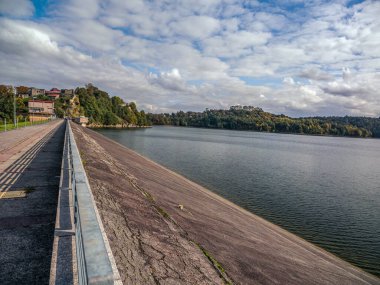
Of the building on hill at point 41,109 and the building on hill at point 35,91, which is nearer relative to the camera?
the building on hill at point 41,109

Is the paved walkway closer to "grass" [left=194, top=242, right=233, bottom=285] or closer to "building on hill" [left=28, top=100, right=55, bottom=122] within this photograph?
"grass" [left=194, top=242, right=233, bottom=285]

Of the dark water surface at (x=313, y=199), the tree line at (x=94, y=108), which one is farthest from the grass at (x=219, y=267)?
the tree line at (x=94, y=108)

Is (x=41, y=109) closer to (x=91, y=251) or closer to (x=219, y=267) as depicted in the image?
(x=219, y=267)

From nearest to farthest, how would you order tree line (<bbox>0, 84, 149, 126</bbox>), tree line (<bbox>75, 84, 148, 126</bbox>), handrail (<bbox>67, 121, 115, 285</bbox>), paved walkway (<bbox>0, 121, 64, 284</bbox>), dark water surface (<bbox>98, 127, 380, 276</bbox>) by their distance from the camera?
handrail (<bbox>67, 121, 115, 285</bbox>), paved walkway (<bbox>0, 121, 64, 284</bbox>), dark water surface (<bbox>98, 127, 380, 276</bbox>), tree line (<bbox>0, 84, 149, 126</bbox>), tree line (<bbox>75, 84, 148, 126</bbox>)

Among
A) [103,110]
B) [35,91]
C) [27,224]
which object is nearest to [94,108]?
[103,110]

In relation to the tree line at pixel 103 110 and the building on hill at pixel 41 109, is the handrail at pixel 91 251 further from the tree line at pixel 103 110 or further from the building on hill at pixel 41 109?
the tree line at pixel 103 110

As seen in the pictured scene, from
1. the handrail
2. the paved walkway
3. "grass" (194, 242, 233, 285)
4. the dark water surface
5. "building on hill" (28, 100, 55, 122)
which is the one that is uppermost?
"building on hill" (28, 100, 55, 122)

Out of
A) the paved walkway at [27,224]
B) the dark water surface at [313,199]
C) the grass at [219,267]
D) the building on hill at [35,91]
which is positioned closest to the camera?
the paved walkway at [27,224]

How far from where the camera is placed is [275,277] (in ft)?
25.8

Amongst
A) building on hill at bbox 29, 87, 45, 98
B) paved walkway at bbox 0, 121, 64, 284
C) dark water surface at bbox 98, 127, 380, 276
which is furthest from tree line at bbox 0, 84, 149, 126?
paved walkway at bbox 0, 121, 64, 284

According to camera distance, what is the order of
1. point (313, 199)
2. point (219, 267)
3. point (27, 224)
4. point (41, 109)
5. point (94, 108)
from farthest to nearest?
point (94, 108)
point (41, 109)
point (313, 199)
point (219, 267)
point (27, 224)

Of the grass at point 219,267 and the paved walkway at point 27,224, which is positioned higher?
the paved walkway at point 27,224

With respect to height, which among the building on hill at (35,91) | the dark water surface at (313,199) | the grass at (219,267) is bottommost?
the dark water surface at (313,199)

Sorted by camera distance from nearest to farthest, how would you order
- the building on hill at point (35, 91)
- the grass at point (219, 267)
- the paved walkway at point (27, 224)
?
the paved walkway at point (27, 224) < the grass at point (219, 267) < the building on hill at point (35, 91)
